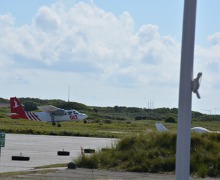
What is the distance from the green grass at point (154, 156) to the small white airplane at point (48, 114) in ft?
187

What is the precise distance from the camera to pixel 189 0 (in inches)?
335

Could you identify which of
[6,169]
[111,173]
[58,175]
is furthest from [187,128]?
[6,169]

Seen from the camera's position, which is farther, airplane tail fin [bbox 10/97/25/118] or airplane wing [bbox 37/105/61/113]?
airplane wing [bbox 37/105/61/113]

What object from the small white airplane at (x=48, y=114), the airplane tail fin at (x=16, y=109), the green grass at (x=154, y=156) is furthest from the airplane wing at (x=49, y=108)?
the green grass at (x=154, y=156)

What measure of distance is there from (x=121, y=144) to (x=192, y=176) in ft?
15.5

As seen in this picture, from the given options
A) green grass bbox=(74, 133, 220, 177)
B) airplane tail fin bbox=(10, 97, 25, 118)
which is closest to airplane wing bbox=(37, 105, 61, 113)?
airplane tail fin bbox=(10, 97, 25, 118)

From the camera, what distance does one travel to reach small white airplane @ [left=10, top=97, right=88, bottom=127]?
8100cm

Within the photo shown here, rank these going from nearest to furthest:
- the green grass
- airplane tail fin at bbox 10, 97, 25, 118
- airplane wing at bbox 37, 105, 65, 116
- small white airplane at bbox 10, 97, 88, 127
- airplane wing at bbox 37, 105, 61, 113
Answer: the green grass, airplane tail fin at bbox 10, 97, 25, 118, small white airplane at bbox 10, 97, 88, 127, airplane wing at bbox 37, 105, 61, 113, airplane wing at bbox 37, 105, 65, 116

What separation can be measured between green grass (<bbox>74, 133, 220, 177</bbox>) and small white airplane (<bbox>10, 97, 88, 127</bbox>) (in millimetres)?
56845

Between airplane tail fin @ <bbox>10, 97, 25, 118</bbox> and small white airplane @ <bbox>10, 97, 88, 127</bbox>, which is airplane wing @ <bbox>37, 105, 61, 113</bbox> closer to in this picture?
small white airplane @ <bbox>10, 97, 88, 127</bbox>

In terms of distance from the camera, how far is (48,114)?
8412 centimetres

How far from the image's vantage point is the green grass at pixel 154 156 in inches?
844

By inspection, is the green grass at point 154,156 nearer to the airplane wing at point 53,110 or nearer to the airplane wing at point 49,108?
the airplane wing at point 49,108

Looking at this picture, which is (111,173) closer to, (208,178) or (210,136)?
(208,178)
